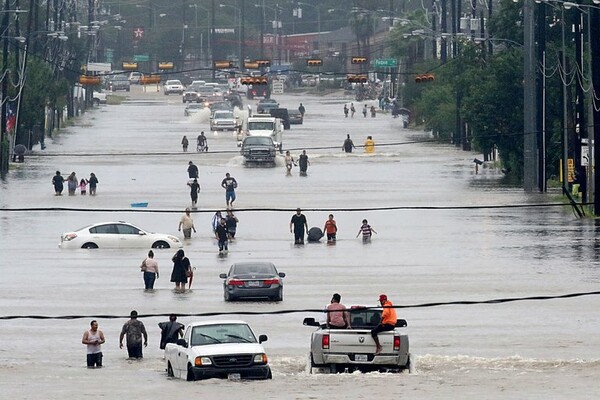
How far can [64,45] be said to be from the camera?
444 ft

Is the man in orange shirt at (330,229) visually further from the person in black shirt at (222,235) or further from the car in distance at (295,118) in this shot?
the car in distance at (295,118)

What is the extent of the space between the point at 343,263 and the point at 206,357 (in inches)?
838

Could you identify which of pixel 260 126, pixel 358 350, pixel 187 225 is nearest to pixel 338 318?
pixel 358 350

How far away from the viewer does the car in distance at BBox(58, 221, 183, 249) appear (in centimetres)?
5625

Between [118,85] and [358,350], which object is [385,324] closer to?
[358,350]

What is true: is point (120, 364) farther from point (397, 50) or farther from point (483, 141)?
point (397, 50)

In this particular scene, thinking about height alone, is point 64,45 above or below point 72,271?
above

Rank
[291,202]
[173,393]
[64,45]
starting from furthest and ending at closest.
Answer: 1. [64,45]
2. [291,202]
3. [173,393]

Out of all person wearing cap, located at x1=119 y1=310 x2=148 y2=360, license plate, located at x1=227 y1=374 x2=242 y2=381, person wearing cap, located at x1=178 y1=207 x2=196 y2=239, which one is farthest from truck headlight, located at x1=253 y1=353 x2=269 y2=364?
person wearing cap, located at x1=178 y1=207 x2=196 y2=239

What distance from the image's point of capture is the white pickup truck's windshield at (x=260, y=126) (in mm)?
99625

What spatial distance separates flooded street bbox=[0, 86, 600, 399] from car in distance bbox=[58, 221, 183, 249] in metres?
0.48

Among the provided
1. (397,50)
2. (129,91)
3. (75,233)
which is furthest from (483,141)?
(129,91)

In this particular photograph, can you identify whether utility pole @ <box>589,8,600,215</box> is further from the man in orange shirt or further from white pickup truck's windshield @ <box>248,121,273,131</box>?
white pickup truck's windshield @ <box>248,121,273,131</box>

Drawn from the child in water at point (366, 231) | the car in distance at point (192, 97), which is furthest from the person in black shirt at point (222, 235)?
the car in distance at point (192, 97)
